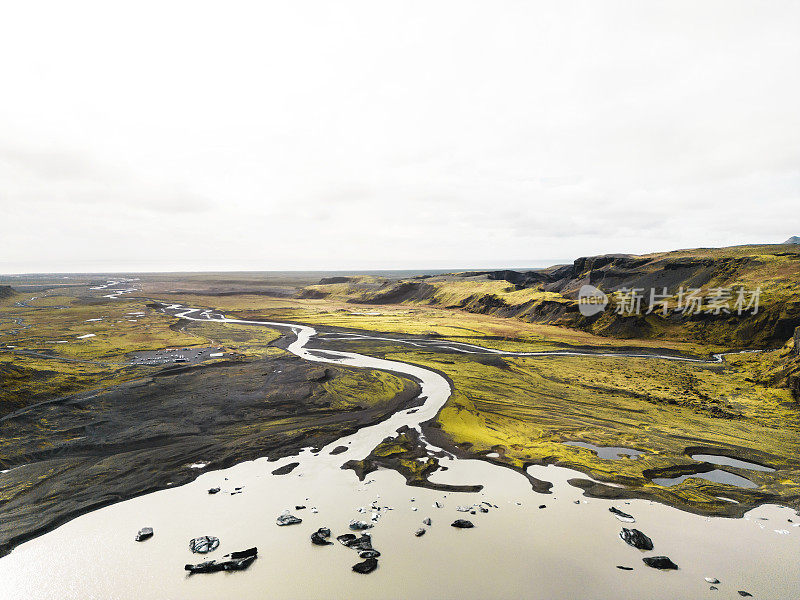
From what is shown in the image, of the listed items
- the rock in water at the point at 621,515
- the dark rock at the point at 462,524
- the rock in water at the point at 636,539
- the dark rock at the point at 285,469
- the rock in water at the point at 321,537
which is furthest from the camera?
the dark rock at the point at 285,469

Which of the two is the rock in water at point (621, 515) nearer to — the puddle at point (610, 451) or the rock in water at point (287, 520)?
the puddle at point (610, 451)

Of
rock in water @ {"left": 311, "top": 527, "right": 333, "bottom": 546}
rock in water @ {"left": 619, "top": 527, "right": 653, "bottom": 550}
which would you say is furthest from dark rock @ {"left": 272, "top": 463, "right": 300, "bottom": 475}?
rock in water @ {"left": 619, "top": 527, "right": 653, "bottom": 550}

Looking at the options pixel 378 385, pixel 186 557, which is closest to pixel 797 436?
pixel 378 385

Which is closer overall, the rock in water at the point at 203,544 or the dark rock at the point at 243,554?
the dark rock at the point at 243,554

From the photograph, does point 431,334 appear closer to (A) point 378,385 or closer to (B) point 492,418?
(A) point 378,385

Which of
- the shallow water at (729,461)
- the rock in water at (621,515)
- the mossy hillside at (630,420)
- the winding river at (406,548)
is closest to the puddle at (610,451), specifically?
the mossy hillside at (630,420)

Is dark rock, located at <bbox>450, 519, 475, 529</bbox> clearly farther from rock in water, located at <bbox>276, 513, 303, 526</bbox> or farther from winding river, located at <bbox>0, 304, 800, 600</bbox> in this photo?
rock in water, located at <bbox>276, 513, 303, 526</bbox>
